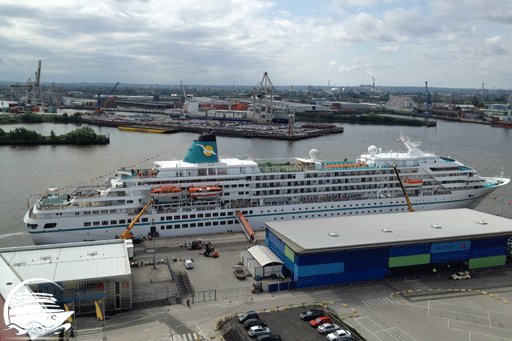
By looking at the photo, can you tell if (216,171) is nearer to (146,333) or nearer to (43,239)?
(43,239)

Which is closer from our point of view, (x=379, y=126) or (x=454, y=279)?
(x=454, y=279)

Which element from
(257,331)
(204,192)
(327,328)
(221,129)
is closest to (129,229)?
(204,192)

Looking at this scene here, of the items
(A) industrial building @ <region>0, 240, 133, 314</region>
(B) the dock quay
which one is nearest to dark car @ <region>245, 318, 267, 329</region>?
(A) industrial building @ <region>0, 240, 133, 314</region>

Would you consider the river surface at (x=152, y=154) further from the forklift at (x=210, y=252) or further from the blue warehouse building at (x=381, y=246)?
the forklift at (x=210, y=252)

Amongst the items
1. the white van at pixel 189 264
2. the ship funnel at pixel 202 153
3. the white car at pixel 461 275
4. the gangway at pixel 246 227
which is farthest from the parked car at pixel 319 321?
the ship funnel at pixel 202 153

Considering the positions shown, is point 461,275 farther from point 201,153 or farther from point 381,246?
point 201,153

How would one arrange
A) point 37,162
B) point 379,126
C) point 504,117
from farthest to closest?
point 504,117 < point 379,126 < point 37,162

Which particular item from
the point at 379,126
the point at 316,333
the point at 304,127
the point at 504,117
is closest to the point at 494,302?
the point at 316,333

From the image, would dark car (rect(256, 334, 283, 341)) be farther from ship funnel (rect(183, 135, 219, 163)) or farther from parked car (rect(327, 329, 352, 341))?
ship funnel (rect(183, 135, 219, 163))

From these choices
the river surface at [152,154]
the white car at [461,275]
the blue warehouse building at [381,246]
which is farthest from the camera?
the river surface at [152,154]
